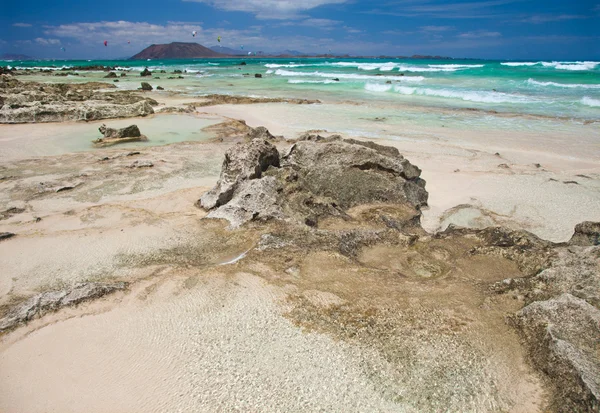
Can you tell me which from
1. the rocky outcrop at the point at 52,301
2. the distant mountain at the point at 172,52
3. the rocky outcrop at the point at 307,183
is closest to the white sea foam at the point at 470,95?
the rocky outcrop at the point at 307,183

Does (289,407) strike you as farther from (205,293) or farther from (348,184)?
(348,184)

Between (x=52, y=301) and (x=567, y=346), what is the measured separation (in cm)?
377

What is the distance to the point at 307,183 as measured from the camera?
517cm

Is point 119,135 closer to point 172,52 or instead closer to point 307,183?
point 307,183

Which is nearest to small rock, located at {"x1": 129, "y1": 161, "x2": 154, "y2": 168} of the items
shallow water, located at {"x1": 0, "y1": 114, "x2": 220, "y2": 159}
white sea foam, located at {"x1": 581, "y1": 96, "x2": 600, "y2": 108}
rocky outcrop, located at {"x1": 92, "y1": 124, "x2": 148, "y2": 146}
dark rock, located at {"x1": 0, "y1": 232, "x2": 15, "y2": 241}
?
shallow water, located at {"x1": 0, "y1": 114, "x2": 220, "y2": 159}

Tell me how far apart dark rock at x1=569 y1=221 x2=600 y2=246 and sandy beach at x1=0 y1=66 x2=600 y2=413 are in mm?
318

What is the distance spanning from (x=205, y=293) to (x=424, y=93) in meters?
23.1

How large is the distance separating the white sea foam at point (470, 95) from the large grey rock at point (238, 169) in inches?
714

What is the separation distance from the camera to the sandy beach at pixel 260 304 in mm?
2293

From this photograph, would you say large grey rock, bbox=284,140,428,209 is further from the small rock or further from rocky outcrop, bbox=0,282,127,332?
the small rock

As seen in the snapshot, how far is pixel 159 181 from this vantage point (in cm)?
639

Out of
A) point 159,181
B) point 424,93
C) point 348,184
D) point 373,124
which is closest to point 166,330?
point 348,184

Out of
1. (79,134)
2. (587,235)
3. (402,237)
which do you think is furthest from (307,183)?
(79,134)

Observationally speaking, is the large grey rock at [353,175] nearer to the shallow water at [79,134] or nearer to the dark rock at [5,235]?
the dark rock at [5,235]
